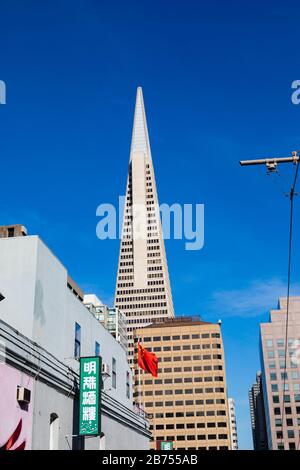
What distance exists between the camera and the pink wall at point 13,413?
19.6m

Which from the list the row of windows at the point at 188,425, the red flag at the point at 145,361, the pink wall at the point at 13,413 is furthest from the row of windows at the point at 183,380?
the pink wall at the point at 13,413

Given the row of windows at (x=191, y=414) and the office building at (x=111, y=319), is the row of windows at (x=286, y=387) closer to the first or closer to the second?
the row of windows at (x=191, y=414)

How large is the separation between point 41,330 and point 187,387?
147m

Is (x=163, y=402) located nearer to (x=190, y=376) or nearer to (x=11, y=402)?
(x=190, y=376)

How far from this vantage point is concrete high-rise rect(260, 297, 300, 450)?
5822 inches

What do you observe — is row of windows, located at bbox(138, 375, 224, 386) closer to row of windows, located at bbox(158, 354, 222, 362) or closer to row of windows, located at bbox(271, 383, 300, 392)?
row of windows, located at bbox(158, 354, 222, 362)

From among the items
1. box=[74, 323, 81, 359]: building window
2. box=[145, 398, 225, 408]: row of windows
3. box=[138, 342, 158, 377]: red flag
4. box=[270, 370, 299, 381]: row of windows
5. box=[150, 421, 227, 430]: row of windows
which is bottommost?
box=[150, 421, 227, 430]: row of windows

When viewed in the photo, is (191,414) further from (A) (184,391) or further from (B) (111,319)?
(B) (111,319)

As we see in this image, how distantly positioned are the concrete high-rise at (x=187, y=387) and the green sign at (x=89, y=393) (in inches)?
5319

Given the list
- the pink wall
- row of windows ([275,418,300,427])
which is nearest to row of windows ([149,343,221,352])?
row of windows ([275,418,300,427])

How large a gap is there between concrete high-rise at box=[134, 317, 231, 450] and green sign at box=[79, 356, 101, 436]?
135m

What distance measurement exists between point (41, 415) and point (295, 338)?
153 meters

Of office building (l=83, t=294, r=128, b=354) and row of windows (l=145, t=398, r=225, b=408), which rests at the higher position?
row of windows (l=145, t=398, r=225, b=408)
